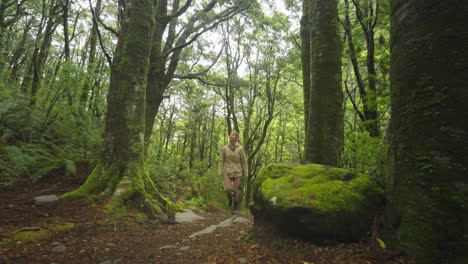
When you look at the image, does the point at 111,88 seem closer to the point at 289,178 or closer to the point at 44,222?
the point at 44,222

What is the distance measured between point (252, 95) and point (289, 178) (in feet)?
58.5

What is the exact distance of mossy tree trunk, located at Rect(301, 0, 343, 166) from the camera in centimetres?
516

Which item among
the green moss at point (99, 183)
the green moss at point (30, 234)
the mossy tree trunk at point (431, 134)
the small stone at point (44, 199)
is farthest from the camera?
the green moss at point (99, 183)

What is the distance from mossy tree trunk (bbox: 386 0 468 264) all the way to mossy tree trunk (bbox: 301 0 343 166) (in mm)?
2885

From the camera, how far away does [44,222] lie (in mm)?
4012

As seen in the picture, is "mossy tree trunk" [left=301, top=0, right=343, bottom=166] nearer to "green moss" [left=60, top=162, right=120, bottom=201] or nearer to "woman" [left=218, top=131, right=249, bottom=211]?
"woman" [left=218, top=131, right=249, bottom=211]

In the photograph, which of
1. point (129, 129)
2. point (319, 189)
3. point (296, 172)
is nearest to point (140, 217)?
point (129, 129)

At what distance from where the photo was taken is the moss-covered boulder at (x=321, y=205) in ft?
8.65

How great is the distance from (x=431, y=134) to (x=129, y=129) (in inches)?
235

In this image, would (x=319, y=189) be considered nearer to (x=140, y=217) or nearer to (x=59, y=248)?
(x=59, y=248)

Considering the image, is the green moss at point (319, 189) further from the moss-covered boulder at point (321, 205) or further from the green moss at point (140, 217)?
the green moss at point (140, 217)

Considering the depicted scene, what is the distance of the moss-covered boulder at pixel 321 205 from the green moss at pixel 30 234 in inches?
131

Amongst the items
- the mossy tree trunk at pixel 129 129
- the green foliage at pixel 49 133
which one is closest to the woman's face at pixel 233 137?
the mossy tree trunk at pixel 129 129

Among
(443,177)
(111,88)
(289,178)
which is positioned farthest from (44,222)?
(443,177)
